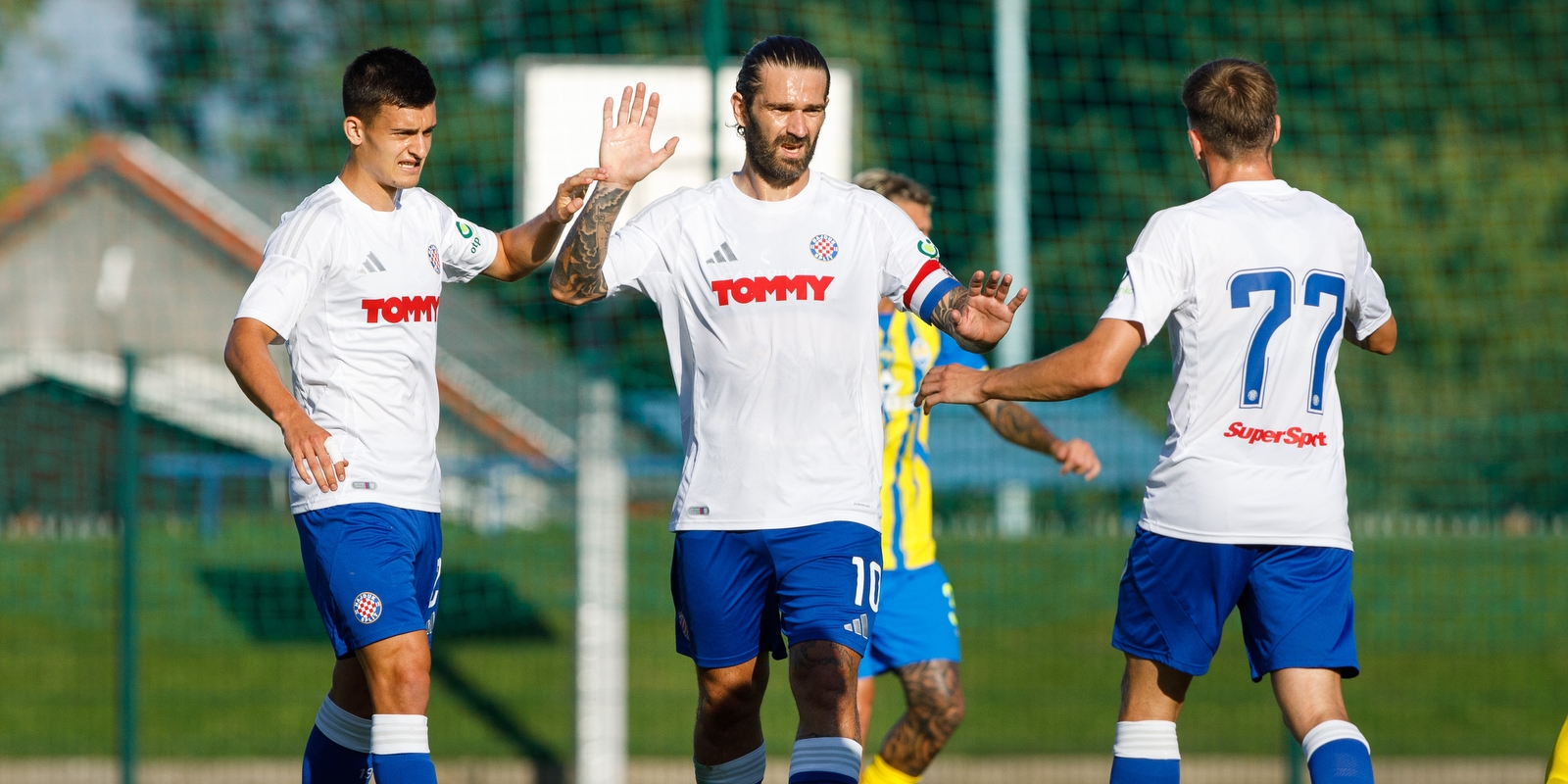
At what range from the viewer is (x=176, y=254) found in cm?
2425

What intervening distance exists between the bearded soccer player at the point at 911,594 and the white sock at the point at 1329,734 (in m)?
1.69

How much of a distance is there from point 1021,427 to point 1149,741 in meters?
1.62

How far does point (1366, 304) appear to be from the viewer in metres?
4.62

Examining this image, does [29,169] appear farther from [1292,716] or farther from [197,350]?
[1292,716]

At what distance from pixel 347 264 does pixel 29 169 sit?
2953 cm

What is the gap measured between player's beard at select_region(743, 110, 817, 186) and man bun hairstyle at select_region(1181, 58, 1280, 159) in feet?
3.63

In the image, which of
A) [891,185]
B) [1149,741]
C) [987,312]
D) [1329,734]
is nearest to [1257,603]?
[1329,734]

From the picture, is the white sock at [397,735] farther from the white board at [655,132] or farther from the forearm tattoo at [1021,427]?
the white board at [655,132]

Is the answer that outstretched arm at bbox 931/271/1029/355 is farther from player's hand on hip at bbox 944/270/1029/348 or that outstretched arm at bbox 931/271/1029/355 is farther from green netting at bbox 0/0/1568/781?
green netting at bbox 0/0/1568/781

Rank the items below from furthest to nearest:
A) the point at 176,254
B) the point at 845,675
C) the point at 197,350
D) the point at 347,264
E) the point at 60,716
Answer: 1. the point at 176,254
2. the point at 197,350
3. the point at 60,716
4. the point at 347,264
5. the point at 845,675

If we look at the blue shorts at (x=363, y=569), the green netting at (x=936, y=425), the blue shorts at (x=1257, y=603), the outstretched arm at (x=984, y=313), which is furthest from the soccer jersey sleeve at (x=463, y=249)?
the green netting at (x=936, y=425)

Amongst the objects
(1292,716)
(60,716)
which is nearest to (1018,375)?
(1292,716)

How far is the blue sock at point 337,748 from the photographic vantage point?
489 cm

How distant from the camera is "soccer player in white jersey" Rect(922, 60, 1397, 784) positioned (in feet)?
14.2
